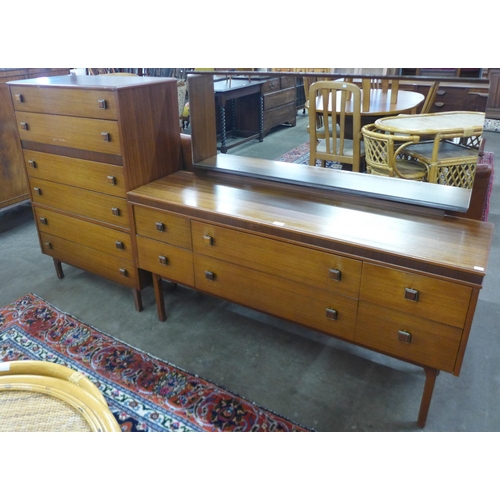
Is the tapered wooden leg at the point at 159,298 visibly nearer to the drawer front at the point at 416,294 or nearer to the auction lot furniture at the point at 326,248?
the auction lot furniture at the point at 326,248

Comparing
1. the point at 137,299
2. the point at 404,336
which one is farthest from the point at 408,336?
the point at 137,299

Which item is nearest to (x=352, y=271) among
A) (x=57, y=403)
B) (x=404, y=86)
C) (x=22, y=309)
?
(x=404, y=86)

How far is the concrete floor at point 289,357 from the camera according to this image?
1.67 meters

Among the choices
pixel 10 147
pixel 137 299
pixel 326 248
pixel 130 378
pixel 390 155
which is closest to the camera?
pixel 326 248

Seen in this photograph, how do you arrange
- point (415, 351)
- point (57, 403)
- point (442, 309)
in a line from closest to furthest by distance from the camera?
1. point (57, 403)
2. point (442, 309)
3. point (415, 351)

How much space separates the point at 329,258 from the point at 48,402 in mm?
964

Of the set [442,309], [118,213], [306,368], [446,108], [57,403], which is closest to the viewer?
[57,403]

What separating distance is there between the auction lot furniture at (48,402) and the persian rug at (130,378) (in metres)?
0.79

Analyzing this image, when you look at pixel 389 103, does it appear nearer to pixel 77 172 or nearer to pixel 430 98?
pixel 430 98

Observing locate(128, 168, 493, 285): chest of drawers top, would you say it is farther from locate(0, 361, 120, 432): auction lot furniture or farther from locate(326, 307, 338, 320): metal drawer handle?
locate(0, 361, 120, 432): auction lot furniture

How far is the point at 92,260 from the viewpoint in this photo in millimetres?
2326

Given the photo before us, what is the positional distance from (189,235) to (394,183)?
2.81 feet

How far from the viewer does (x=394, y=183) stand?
1741mm

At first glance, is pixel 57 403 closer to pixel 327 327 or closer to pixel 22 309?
pixel 327 327
